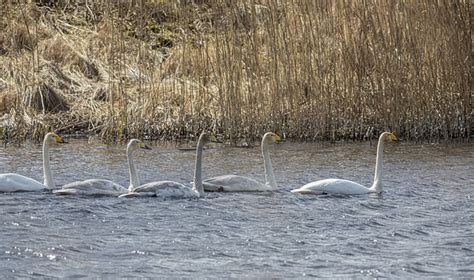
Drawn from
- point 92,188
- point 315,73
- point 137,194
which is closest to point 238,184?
point 137,194

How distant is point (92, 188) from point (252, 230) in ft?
8.50

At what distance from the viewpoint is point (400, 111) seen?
19.2 m

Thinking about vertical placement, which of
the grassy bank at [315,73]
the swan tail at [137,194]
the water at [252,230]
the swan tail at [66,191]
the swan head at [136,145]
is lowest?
the water at [252,230]

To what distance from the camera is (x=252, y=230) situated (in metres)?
12.0

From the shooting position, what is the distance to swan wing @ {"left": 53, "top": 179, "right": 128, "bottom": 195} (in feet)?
45.0

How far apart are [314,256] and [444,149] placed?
8405 mm

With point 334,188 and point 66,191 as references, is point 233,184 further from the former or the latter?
point 66,191

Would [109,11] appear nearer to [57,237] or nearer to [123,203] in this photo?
[123,203]

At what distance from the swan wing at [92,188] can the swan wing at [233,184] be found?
4.24ft

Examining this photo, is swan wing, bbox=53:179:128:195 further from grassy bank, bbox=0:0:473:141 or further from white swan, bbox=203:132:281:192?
grassy bank, bbox=0:0:473:141

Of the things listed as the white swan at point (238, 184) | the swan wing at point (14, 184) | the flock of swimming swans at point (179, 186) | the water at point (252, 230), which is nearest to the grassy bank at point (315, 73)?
the water at point (252, 230)

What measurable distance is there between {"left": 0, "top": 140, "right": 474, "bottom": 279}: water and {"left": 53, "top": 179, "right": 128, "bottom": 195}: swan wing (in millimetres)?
117

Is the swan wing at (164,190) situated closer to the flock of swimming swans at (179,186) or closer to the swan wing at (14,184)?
the flock of swimming swans at (179,186)

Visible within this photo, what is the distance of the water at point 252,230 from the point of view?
33.5 feet
